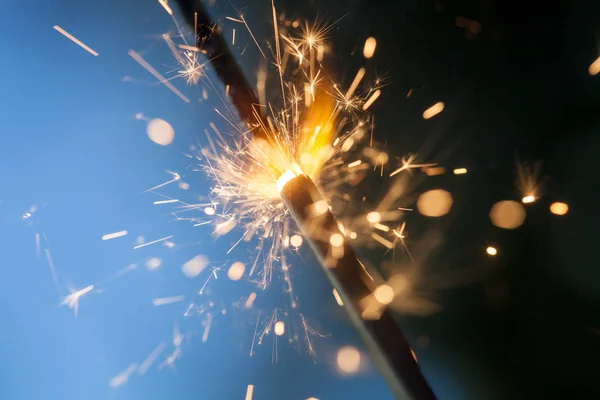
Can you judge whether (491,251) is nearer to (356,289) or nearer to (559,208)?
(559,208)

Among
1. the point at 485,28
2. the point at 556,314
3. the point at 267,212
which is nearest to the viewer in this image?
the point at 556,314

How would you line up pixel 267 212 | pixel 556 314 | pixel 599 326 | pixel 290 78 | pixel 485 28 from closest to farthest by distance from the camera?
1. pixel 599 326
2. pixel 556 314
3. pixel 485 28
4. pixel 290 78
5. pixel 267 212

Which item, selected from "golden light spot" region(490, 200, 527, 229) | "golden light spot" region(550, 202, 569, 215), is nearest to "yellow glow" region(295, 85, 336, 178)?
"golden light spot" region(490, 200, 527, 229)

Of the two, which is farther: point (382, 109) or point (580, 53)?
point (382, 109)

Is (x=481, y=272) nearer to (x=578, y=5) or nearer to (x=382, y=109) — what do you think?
(x=382, y=109)

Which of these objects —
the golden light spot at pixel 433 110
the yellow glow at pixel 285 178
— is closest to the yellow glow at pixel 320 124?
the golden light spot at pixel 433 110

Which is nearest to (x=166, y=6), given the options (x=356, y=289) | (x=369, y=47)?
(x=369, y=47)

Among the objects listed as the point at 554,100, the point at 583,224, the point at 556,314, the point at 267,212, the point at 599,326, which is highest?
the point at 267,212

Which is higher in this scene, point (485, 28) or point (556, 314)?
point (485, 28)

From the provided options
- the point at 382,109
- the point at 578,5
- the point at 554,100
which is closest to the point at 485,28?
the point at 578,5
